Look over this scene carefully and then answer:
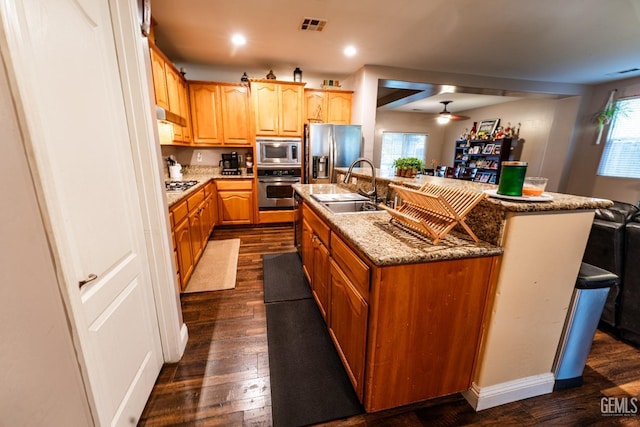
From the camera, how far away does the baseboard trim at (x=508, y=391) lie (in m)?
1.35

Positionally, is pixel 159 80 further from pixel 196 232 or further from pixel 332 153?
pixel 332 153

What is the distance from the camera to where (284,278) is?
8.80 feet

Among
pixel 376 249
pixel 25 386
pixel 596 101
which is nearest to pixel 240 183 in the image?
pixel 376 249

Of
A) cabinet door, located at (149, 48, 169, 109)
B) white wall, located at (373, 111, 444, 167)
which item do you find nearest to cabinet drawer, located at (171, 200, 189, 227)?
cabinet door, located at (149, 48, 169, 109)

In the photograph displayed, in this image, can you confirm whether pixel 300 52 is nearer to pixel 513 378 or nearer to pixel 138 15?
pixel 138 15

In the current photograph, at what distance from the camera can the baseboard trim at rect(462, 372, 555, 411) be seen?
1.35 metres

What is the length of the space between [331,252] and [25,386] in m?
1.32

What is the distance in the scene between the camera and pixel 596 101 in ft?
15.9

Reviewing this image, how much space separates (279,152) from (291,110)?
721 mm

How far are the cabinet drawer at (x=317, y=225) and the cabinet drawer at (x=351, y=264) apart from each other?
0.15 metres

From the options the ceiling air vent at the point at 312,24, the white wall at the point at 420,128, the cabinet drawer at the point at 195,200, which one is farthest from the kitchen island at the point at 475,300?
the white wall at the point at 420,128

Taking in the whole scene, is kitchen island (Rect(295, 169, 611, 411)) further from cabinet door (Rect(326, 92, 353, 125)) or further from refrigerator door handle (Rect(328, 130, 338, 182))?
cabinet door (Rect(326, 92, 353, 125))

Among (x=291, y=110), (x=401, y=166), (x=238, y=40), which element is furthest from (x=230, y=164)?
(x=401, y=166)

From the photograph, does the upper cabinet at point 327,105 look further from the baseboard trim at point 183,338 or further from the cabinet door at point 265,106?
the baseboard trim at point 183,338
